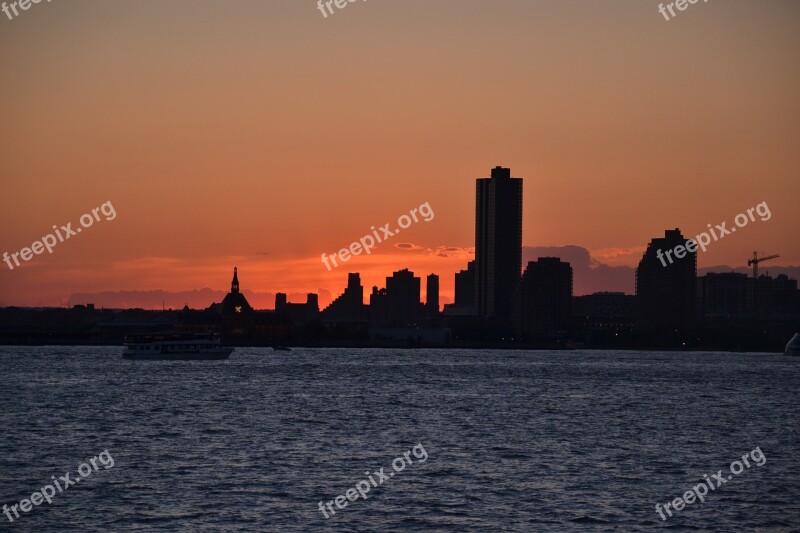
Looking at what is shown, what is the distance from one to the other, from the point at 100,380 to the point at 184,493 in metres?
99.6

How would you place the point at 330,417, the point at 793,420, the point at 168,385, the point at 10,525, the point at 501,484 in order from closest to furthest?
the point at 10,525
the point at 501,484
the point at 330,417
the point at 793,420
the point at 168,385

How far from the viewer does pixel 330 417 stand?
92.2 metres

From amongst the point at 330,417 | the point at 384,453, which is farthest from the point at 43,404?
the point at 384,453

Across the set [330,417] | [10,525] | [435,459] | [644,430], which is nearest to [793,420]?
[644,430]

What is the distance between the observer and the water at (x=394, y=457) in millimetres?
49500

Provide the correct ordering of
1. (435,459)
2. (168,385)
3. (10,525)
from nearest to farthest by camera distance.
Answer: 1. (10,525)
2. (435,459)
3. (168,385)

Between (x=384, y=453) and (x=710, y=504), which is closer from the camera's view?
(x=710, y=504)

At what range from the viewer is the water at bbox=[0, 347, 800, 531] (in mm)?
49500

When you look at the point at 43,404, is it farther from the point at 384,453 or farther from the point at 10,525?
the point at 10,525

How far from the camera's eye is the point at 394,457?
67.3 m

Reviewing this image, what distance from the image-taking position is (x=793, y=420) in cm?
9906

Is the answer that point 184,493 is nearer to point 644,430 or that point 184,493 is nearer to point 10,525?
point 10,525

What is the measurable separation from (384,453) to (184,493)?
17.5 meters

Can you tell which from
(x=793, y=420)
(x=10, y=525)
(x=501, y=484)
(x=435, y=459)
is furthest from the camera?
(x=793, y=420)
